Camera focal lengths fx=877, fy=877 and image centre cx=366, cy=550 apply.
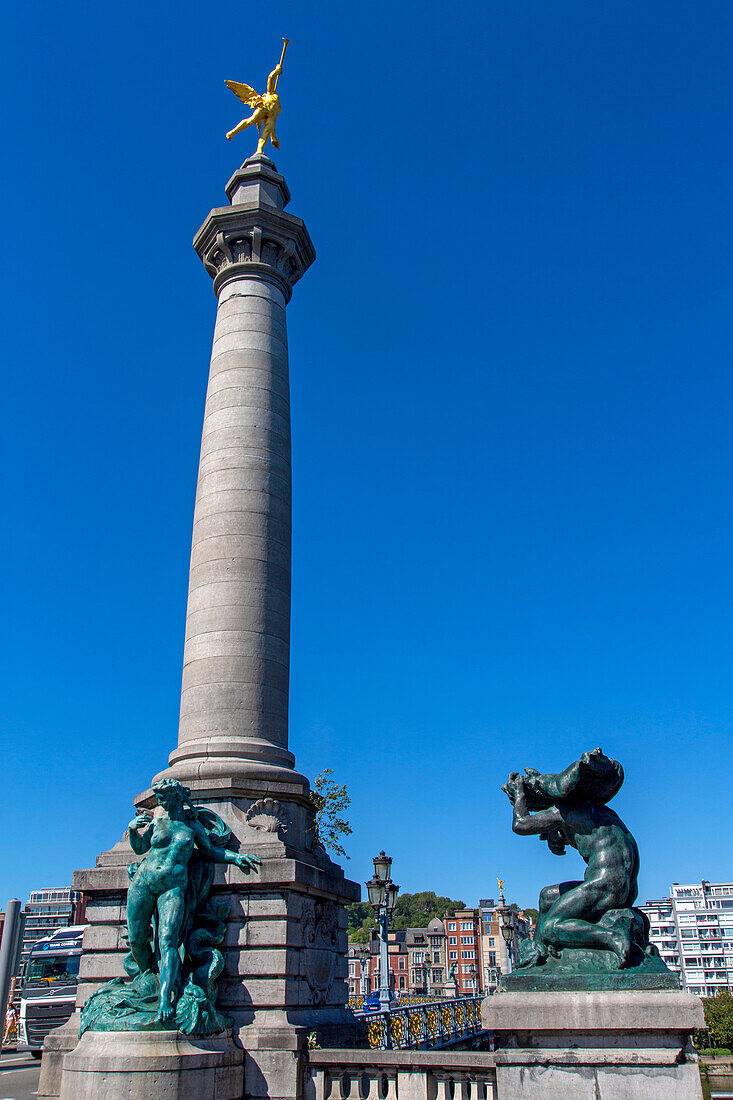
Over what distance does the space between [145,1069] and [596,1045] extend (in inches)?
214

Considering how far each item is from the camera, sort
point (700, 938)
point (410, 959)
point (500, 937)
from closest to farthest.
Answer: point (500, 937) → point (410, 959) → point (700, 938)

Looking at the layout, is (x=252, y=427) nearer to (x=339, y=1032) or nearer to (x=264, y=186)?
(x=264, y=186)

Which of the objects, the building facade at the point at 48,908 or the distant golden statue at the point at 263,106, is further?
the building facade at the point at 48,908

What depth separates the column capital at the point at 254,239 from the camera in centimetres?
1861

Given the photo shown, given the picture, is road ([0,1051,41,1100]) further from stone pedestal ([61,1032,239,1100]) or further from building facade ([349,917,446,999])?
building facade ([349,917,446,999])

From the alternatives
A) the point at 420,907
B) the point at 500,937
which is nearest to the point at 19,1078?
the point at 500,937

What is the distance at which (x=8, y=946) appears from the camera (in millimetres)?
7703

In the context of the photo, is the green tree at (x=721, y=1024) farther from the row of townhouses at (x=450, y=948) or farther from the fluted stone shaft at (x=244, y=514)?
the fluted stone shaft at (x=244, y=514)

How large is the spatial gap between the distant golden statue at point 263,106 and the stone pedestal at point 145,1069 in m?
Result: 18.6

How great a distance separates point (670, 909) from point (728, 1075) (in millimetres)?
84047

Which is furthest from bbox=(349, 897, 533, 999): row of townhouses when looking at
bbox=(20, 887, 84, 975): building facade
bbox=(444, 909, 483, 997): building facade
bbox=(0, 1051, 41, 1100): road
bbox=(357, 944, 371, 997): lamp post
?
bbox=(0, 1051, 41, 1100): road

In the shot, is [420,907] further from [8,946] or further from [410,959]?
[8,946]

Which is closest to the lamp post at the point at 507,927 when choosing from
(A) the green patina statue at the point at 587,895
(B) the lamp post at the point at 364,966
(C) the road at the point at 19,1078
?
(B) the lamp post at the point at 364,966

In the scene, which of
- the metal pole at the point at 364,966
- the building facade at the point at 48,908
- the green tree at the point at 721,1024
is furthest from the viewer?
the building facade at the point at 48,908
